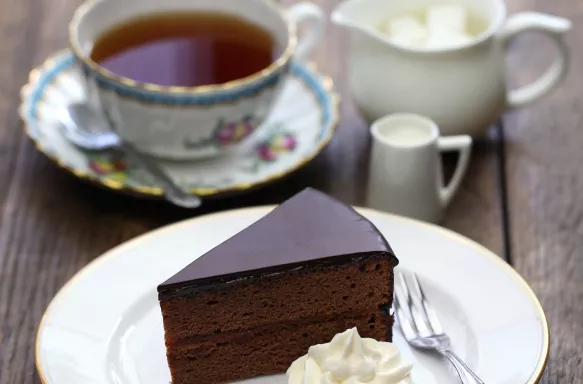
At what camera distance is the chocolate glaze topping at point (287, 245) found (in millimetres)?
1174

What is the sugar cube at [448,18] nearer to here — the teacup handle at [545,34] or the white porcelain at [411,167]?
the teacup handle at [545,34]

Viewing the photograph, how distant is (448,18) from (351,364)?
0.70 meters

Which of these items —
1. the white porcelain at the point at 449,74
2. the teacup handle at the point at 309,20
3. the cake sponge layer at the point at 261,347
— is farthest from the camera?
the teacup handle at the point at 309,20

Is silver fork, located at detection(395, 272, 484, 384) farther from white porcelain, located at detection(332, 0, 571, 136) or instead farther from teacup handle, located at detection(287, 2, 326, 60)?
teacup handle, located at detection(287, 2, 326, 60)

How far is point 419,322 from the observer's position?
125cm

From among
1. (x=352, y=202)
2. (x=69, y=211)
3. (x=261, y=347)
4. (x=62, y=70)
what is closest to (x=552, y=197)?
(x=352, y=202)

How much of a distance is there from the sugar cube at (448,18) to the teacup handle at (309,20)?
0.60 feet

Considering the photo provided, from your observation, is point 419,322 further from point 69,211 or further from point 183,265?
point 69,211

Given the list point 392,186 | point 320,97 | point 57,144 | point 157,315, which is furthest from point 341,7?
point 157,315

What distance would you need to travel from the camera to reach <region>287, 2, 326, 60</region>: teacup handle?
5.31 ft

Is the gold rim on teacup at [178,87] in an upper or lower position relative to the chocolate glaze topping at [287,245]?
upper

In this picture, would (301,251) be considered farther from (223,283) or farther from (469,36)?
(469,36)

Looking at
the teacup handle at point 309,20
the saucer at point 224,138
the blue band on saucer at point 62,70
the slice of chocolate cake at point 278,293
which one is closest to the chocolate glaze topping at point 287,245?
the slice of chocolate cake at point 278,293

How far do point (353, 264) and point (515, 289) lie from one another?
0.22 meters
